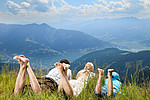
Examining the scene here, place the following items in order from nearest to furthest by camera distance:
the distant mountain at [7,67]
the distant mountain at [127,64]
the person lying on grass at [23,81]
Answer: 1. the person lying on grass at [23,81]
2. the distant mountain at [127,64]
3. the distant mountain at [7,67]

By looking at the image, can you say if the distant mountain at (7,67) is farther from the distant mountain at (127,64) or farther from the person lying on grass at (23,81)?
the distant mountain at (127,64)

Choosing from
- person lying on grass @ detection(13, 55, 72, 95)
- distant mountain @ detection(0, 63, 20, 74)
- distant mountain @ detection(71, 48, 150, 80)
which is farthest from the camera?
distant mountain @ detection(0, 63, 20, 74)

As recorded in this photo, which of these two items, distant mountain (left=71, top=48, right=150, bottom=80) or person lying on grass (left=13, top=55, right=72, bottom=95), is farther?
distant mountain (left=71, top=48, right=150, bottom=80)

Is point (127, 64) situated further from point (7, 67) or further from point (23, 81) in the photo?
point (23, 81)

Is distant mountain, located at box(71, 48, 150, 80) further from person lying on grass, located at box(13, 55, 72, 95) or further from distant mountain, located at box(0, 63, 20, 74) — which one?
distant mountain, located at box(0, 63, 20, 74)

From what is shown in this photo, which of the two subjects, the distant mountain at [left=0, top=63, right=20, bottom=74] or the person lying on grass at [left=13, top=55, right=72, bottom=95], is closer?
the person lying on grass at [left=13, top=55, right=72, bottom=95]

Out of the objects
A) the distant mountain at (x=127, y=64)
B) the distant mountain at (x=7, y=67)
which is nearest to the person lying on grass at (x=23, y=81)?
the distant mountain at (x=127, y=64)

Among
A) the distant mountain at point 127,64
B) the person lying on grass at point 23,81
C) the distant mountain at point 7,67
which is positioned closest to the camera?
the person lying on grass at point 23,81

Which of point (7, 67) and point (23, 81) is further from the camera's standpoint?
point (7, 67)

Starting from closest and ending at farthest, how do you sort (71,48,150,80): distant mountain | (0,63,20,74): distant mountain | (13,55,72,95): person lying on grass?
(13,55,72,95): person lying on grass, (71,48,150,80): distant mountain, (0,63,20,74): distant mountain

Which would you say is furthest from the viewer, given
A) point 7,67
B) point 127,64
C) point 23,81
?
point 127,64

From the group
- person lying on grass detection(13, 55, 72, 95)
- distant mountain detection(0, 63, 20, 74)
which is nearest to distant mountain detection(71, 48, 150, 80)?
person lying on grass detection(13, 55, 72, 95)

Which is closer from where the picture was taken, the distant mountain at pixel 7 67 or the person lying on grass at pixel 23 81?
the person lying on grass at pixel 23 81

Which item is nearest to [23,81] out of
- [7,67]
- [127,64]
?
[7,67]
